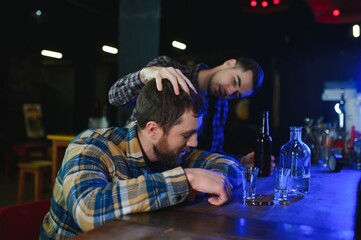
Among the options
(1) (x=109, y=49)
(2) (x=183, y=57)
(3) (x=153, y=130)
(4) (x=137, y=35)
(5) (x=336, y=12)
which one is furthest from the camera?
(1) (x=109, y=49)

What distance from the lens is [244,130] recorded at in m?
7.19


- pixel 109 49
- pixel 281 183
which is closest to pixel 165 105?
pixel 281 183

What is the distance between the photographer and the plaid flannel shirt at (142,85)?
1.74m

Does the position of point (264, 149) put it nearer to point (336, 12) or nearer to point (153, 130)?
point (153, 130)

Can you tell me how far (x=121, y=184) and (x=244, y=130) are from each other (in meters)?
6.26

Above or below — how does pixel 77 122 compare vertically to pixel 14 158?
above

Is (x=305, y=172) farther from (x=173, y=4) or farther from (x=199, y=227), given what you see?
(x=173, y=4)

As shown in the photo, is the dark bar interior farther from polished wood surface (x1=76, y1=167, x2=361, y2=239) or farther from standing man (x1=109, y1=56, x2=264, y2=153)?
polished wood surface (x1=76, y1=167, x2=361, y2=239)

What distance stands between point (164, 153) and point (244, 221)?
40 cm

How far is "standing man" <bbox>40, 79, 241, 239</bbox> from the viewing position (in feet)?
3.47

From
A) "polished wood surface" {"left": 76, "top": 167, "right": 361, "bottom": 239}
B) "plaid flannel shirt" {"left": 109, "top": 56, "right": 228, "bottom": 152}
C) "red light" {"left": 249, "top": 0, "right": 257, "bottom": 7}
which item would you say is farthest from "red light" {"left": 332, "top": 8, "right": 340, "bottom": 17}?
"polished wood surface" {"left": 76, "top": 167, "right": 361, "bottom": 239}

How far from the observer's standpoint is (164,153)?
1.32 meters

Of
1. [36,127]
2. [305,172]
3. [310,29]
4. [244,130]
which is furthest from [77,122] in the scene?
[305,172]

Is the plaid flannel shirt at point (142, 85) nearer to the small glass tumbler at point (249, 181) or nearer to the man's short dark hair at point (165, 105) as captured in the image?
the man's short dark hair at point (165, 105)
